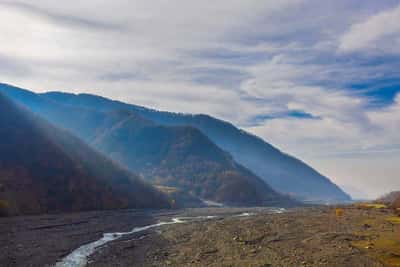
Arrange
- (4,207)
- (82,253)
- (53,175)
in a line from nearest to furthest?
1. (82,253)
2. (4,207)
3. (53,175)

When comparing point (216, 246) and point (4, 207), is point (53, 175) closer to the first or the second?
point (4, 207)

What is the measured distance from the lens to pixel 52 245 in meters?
53.7

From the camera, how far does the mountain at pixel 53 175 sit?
380ft

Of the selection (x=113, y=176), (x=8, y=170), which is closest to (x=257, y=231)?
(x=8, y=170)

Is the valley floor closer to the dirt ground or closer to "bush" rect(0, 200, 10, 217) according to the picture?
the dirt ground

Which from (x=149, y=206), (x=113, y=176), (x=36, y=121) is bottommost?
(x=149, y=206)

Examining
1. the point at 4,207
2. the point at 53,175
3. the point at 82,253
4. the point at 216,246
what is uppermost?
the point at 53,175

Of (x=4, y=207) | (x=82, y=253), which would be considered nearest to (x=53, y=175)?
(x=4, y=207)

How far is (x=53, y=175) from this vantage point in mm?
133000

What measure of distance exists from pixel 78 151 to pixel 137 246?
121 metres

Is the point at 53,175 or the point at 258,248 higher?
the point at 53,175

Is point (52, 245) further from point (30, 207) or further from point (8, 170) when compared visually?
point (8, 170)

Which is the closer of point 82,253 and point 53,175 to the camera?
point 82,253

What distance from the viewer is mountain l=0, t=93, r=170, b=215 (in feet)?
380
